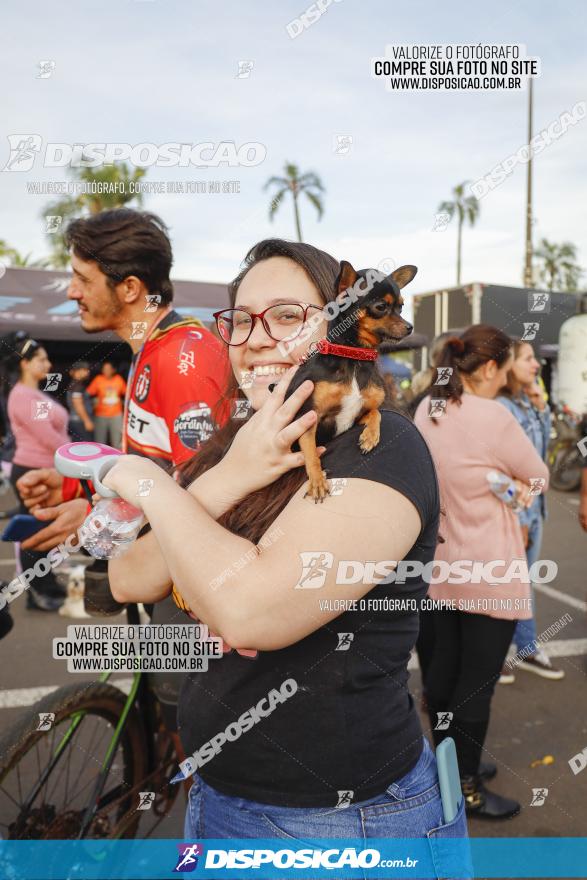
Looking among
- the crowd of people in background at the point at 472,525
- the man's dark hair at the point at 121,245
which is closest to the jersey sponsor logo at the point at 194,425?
the man's dark hair at the point at 121,245

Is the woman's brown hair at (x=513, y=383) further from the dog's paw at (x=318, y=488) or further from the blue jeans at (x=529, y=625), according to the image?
the dog's paw at (x=318, y=488)

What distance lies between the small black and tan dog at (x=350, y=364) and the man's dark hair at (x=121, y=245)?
4.25ft

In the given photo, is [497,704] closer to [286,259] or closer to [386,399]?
[386,399]

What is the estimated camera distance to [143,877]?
8.29ft

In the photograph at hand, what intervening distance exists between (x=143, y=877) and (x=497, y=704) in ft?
8.48

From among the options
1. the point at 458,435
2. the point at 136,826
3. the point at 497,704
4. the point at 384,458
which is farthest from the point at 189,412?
the point at 497,704

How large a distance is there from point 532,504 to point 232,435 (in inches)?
129

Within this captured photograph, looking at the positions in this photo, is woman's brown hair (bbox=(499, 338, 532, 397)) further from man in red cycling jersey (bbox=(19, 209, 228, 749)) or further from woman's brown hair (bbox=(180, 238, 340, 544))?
woman's brown hair (bbox=(180, 238, 340, 544))

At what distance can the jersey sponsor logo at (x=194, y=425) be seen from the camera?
2.08 m

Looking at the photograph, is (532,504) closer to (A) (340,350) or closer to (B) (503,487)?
(B) (503,487)

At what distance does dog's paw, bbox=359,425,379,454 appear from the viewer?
125cm

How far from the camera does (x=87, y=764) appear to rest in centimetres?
224

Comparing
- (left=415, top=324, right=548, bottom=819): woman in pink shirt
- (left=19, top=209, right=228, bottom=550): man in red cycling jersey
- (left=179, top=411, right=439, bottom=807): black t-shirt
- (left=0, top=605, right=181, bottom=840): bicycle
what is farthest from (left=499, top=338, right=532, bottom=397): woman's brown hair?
(left=179, top=411, right=439, bottom=807): black t-shirt

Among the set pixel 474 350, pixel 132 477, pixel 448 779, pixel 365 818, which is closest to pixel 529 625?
pixel 474 350
